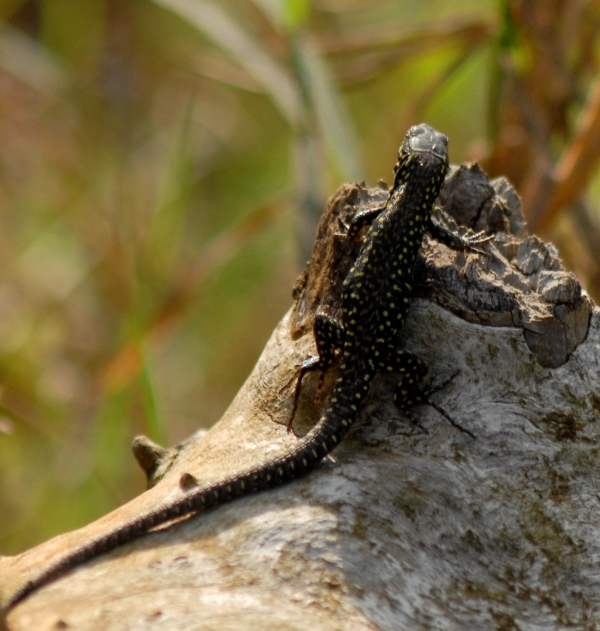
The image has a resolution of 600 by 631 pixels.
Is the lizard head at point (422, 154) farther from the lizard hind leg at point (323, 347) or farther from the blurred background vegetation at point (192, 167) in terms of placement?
the blurred background vegetation at point (192, 167)

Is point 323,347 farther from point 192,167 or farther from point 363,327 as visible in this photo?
point 192,167

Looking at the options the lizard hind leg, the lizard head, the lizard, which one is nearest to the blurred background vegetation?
the lizard head

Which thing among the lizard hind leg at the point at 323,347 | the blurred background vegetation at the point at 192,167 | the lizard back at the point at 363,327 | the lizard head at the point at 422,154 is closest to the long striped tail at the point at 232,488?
the lizard back at the point at 363,327

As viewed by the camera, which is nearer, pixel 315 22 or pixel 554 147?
pixel 554 147

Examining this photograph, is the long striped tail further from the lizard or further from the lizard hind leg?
the lizard hind leg

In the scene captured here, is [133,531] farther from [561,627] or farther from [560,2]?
[560,2]

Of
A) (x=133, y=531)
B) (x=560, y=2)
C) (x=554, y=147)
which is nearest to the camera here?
(x=133, y=531)

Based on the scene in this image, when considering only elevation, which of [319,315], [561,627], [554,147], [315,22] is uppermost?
[315,22]

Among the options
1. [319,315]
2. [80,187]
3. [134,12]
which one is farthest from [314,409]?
[134,12]
